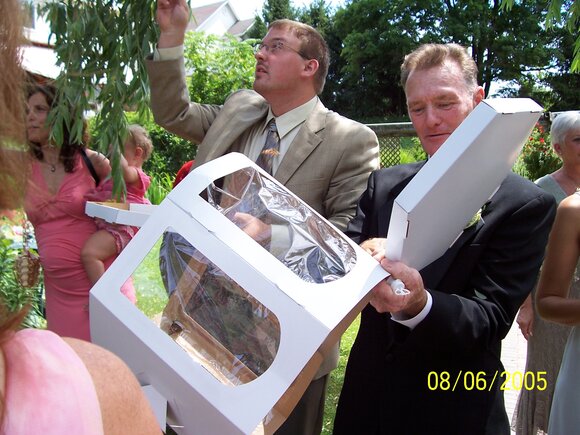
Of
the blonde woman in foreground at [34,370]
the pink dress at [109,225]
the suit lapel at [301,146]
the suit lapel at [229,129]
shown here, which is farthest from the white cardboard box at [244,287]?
the pink dress at [109,225]

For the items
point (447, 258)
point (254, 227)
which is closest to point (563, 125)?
point (447, 258)

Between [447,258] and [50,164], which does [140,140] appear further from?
[447,258]

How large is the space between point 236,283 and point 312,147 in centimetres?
139

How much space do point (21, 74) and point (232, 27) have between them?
6067 cm

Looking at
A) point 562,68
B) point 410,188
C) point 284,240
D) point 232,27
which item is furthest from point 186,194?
point 232,27

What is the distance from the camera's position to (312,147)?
245cm

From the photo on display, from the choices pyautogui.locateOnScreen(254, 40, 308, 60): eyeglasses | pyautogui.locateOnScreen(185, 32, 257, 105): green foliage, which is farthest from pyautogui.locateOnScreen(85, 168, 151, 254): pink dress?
pyautogui.locateOnScreen(185, 32, 257, 105): green foliage

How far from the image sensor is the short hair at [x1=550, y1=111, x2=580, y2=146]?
11.8ft

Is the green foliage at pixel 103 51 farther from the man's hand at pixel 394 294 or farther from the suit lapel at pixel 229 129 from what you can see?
the man's hand at pixel 394 294

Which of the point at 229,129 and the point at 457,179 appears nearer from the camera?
→ the point at 457,179

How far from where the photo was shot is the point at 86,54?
254cm

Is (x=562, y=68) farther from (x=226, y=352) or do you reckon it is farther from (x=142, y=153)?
(x=226, y=352)

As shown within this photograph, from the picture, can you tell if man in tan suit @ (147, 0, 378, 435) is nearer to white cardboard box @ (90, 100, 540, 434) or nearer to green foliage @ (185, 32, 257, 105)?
white cardboard box @ (90, 100, 540, 434)

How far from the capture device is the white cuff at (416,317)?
153 cm
